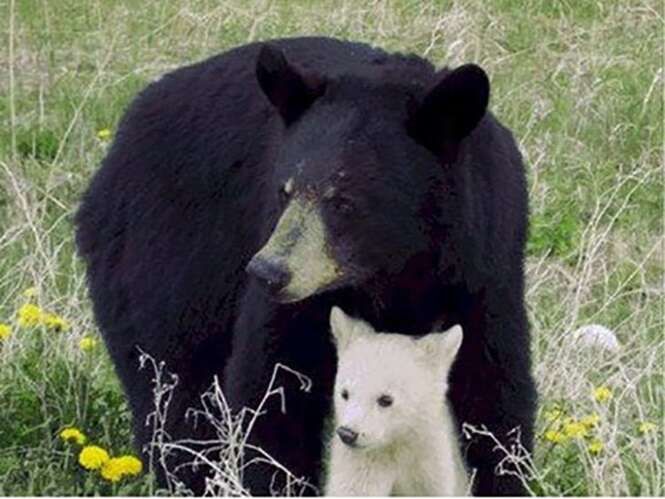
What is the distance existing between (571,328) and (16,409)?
5.65 feet

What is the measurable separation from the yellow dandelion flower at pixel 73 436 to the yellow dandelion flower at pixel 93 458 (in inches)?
8.8

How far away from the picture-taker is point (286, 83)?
533cm

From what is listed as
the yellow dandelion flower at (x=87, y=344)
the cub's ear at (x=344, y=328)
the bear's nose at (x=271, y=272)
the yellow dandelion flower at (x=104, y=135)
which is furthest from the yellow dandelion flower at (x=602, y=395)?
the yellow dandelion flower at (x=104, y=135)

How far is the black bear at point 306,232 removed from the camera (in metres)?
5.19

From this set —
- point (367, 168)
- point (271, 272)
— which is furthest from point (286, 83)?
point (271, 272)

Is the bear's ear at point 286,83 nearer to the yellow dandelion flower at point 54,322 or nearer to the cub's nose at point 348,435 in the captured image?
the cub's nose at point 348,435

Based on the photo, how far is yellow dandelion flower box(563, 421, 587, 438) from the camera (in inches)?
234

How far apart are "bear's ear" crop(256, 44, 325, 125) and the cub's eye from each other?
0.75 meters

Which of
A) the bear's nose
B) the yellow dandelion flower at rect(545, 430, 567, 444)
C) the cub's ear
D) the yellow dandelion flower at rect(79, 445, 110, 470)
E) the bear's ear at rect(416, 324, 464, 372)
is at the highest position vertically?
the bear's nose

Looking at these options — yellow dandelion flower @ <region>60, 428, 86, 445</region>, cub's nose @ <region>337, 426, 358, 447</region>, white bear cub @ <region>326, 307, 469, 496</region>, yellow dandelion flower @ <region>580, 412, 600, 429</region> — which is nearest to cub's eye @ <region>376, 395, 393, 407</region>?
white bear cub @ <region>326, 307, 469, 496</region>

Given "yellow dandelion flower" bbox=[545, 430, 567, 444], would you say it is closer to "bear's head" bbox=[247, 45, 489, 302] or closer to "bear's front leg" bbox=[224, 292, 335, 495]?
"bear's front leg" bbox=[224, 292, 335, 495]

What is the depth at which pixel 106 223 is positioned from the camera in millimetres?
6227

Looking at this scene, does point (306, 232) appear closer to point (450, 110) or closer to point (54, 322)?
point (450, 110)

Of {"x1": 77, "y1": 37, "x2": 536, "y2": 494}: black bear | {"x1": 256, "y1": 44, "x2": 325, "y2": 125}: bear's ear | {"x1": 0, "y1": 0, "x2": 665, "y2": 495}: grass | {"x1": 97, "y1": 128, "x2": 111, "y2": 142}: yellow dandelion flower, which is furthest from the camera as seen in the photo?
{"x1": 97, "y1": 128, "x2": 111, "y2": 142}: yellow dandelion flower
